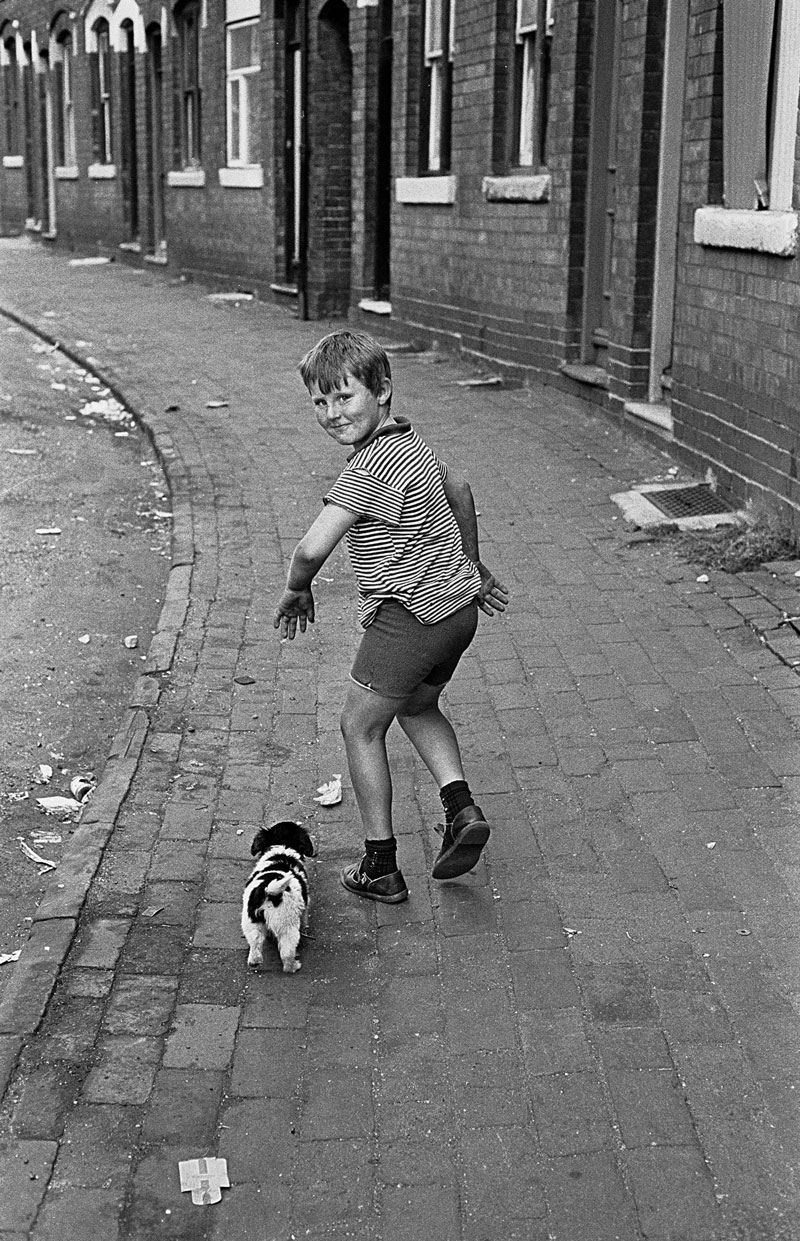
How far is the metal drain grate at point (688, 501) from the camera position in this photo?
8930 millimetres

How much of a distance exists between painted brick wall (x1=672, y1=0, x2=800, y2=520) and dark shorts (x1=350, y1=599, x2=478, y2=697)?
389 cm

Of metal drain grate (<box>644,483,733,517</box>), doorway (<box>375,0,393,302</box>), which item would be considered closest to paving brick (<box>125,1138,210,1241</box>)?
metal drain grate (<box>644,483,733,517</box>)

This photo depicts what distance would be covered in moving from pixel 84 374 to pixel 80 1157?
13364 millimetres

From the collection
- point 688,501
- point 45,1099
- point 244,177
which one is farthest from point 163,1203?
point 244,177

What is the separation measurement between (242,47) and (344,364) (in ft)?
61.1

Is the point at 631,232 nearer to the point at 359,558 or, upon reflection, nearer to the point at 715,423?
the point at 715,423

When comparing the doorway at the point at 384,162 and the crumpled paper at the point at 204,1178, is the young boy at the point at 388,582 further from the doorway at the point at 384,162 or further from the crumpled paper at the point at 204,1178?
the doorway at the point at 384,162

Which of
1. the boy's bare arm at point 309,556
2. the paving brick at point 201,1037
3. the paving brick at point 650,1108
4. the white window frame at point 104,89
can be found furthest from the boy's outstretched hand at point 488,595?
the white window frame at point 104,89

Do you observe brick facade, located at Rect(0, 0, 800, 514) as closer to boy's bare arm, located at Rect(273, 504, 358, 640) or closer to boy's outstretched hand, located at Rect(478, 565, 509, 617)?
boy's outstretched hand, located at Rect(478, 565, 509, 617)

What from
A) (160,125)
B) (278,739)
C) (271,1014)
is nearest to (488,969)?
(271,1014)

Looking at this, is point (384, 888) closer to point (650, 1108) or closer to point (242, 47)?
point (650, 1108)

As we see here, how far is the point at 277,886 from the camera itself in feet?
13.7

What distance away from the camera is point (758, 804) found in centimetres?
511

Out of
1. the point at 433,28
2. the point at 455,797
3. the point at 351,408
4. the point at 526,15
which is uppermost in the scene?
the point at 433,28
